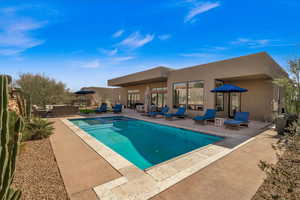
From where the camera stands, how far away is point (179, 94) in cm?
1223

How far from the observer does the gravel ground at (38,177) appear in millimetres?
2135

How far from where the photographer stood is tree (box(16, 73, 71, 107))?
12641 millimetres

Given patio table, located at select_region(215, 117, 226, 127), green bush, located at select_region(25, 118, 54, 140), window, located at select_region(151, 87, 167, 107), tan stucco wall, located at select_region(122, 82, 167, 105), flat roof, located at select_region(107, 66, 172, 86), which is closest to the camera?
green bush, located at select_region(25, 118, 54, 140)

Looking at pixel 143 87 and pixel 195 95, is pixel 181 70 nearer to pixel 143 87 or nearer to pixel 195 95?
pixel 195 95

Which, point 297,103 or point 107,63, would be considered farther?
point 107,63

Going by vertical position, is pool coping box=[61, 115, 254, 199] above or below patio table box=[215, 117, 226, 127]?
below

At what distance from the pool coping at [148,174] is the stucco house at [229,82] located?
257 inches

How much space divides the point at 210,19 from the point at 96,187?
10.6 m

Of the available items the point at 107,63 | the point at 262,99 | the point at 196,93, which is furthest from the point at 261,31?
the point at 107,63

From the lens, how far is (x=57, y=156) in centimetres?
365

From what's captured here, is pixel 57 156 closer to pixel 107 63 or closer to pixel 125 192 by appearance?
pixel 125 192

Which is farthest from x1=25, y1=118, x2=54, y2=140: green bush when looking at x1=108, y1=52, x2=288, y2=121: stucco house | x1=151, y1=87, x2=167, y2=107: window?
x1=151, y1=87, x2=167, y2=107: window

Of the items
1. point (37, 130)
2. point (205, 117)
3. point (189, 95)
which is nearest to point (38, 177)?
point (37, 130)

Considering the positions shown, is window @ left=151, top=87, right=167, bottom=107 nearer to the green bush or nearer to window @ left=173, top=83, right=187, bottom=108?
window @ left=173, top=83, right=187, bottom=108
